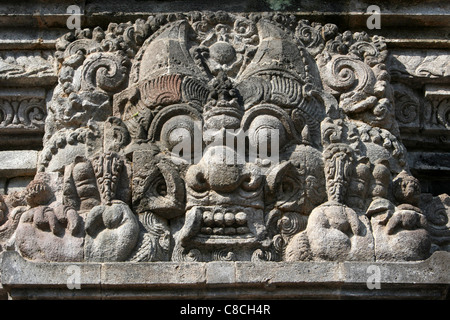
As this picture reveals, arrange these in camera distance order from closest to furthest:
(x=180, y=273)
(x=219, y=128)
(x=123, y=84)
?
1. (x=180, y=273)
2. (x=219, y=128)
3. (x=123, y=84)

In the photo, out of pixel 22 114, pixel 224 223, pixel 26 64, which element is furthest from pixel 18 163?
pixel 224 223

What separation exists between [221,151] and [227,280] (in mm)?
871

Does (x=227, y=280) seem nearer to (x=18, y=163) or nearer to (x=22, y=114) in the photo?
(x=18, y=163)

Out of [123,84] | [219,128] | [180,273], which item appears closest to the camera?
[180,273]

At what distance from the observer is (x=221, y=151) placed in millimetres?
6113

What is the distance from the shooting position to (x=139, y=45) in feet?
22.4

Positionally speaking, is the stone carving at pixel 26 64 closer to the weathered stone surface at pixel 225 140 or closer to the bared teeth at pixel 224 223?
the weathered stone surface at pixel 225 140

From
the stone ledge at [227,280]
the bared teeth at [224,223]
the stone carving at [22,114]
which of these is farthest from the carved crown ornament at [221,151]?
the stone carving at [22,114]

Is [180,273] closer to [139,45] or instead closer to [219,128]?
[219,128]

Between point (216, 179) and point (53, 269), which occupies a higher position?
point (216, 179)

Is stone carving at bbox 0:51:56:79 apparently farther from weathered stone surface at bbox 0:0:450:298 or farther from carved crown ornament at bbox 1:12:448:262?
carved crown ornament at bbox 1:12:448:262

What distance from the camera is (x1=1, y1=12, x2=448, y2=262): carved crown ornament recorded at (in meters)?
5.96

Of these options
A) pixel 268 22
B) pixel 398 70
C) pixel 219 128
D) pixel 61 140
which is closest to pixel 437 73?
pixel 398 70

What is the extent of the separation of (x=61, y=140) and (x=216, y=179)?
116 cm
